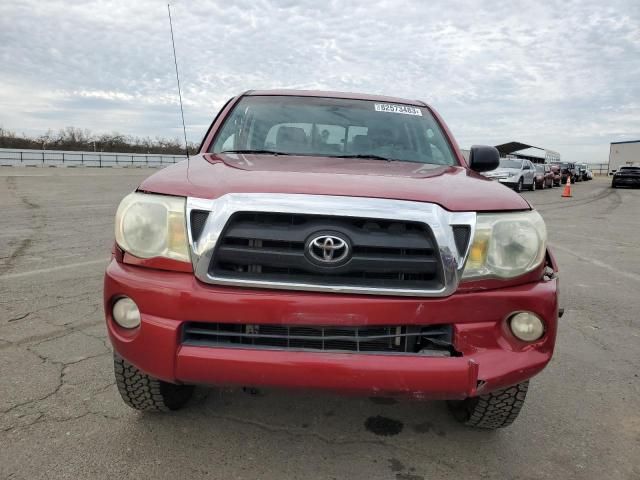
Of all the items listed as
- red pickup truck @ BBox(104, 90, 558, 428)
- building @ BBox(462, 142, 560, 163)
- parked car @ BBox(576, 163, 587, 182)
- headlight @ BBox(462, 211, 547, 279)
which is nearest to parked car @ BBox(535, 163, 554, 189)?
parked car @ BBox(576, 163, 587, 182)

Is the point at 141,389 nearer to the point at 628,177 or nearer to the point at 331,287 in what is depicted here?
the point at 331,287

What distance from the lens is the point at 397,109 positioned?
3.61 meters

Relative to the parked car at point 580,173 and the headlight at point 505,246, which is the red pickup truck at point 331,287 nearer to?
the headlight at point 505,246

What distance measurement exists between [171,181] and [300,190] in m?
0.60

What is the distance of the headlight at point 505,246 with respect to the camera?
6.60 feet

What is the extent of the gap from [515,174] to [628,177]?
1188cm

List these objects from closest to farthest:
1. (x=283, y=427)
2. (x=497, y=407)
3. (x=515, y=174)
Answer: (x=497, y=407) → (x=283, y=427) → (x=515, y=174)

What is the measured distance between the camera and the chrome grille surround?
1.93 metres

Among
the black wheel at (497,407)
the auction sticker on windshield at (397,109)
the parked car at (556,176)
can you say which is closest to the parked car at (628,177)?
the parked car at (556,176)

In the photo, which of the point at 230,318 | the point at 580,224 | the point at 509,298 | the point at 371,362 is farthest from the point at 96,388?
the point at 580,224

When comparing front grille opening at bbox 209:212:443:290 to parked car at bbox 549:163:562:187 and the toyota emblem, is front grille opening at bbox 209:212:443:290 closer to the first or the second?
the toyota emblem

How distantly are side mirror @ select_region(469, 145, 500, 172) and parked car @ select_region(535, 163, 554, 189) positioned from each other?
24.6 meters

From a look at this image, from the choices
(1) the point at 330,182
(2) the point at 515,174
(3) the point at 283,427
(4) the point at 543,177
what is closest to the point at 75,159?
(2) the point at 515,174

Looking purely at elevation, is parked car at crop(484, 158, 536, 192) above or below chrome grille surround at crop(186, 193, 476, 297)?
below
